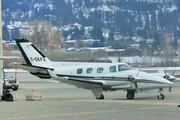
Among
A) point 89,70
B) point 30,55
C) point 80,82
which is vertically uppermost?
point 30,55

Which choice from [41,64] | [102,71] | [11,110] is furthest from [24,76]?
[11,110]

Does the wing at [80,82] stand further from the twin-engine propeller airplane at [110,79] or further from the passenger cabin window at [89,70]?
the passenger cabin window at [89,70]

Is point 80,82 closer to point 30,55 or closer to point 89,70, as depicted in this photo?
point 89,70

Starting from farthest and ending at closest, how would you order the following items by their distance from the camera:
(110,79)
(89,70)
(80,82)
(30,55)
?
(30,55) → (89,70) → (80,82) → (110,79)

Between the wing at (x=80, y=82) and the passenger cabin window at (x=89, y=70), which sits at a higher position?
the passenger cabin window at (x=89, y=70)

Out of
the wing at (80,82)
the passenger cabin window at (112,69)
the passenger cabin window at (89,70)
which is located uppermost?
the passenger cabin window at (112,69)

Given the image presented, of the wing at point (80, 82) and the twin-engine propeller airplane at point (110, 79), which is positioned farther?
the wing at point (80, 82)

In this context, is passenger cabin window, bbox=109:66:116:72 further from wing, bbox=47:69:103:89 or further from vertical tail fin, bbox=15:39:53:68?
vertical tail fin, bbox=15:39:53:68

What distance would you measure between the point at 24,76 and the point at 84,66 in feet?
133

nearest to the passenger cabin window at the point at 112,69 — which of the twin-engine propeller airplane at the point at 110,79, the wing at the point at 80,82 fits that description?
the twin-engine propeller airplane at the point at 110,79

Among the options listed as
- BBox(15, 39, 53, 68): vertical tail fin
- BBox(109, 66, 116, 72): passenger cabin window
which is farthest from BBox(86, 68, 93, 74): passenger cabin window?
BBox(15, 39, 53, 68): vertical tail fin

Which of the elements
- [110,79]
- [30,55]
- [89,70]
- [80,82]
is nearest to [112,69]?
[110,79]

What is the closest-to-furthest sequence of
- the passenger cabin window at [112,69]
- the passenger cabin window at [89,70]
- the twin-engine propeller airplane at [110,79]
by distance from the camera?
1. the twin-engine propeller airplane at [110,79]
2. the passenger cabin window at [112,69]
3. the passenger cabin window at [89,70]

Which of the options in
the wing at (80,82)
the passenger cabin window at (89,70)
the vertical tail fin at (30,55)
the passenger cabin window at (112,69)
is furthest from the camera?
the vertical tail fin at (30,55)
